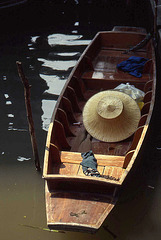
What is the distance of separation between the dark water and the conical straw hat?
24.9 inches

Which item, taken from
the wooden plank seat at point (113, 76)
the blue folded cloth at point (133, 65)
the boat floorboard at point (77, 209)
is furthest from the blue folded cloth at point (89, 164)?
the blue folded cloth at point (133, 65)

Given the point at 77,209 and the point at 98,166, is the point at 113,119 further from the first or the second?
the point at 77,209

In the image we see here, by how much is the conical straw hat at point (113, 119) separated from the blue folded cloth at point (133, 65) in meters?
1.90

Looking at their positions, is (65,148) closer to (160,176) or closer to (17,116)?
(160,176)

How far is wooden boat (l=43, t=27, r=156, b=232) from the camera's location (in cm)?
510

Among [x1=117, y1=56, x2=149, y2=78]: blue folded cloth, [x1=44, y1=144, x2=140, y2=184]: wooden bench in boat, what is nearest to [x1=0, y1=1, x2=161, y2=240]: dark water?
[x1=44, y1=144, x2=140, y2=184]: wooden bench in boat

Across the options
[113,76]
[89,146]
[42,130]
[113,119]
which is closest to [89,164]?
[89,146]

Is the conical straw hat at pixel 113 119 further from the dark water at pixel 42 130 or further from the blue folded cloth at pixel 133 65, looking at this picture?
the blue folded cloth at pixel 133 65

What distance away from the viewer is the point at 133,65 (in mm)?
8914

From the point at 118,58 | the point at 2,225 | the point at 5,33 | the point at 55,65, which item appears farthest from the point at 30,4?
the point at 2,225

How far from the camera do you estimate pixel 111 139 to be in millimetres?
6746

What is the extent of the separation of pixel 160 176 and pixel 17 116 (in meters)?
4.14

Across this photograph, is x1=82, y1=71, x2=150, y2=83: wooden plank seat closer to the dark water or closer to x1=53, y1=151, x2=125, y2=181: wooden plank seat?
the dark water

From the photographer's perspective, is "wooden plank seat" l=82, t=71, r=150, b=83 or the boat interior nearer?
the boat interior
